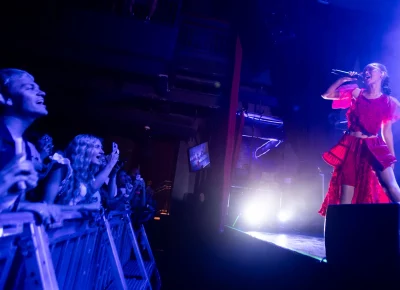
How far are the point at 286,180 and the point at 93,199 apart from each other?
5420 mm

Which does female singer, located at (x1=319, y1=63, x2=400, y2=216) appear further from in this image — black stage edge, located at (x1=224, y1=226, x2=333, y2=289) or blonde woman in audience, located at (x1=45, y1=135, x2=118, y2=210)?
blonde woman in audience, located at (x1=45, y1=135, x2=118, y2=210)

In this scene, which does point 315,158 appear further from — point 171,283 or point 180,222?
point 180,222

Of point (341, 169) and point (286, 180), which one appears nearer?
point (341, 169)

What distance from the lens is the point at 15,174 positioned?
1271mm

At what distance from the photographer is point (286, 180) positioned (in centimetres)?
710

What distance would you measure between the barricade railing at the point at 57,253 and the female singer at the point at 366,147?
2491 mm

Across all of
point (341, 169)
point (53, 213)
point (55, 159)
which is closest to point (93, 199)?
point (55, 159)

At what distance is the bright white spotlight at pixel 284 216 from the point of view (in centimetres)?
607

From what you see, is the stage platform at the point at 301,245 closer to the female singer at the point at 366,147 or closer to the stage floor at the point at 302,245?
the stage floor at the point at 302,245

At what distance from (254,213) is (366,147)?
461 centimetres

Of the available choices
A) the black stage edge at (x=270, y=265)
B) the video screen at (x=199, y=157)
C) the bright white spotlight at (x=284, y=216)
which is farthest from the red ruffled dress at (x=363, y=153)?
the video screen at (x=199, y=157)

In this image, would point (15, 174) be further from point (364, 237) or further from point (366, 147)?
point (366, 147)

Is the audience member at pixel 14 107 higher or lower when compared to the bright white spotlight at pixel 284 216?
higher

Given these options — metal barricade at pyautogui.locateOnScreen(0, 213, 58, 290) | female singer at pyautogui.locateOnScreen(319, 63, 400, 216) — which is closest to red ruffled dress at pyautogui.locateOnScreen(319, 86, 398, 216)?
female singer at pyautogui.locateOnScreen(319, 63, 400, 216)
